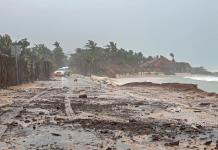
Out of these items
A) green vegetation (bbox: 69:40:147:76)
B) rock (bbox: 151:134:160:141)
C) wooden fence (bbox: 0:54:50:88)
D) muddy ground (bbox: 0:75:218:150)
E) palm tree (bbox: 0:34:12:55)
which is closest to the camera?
muddy ground (bbox: 0:75:218:150)

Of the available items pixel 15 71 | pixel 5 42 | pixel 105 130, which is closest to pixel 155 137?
pixel 105 130

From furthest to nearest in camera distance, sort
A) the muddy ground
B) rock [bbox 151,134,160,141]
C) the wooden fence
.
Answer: the wooden fence < rock [bbox 151,134,160,141] < the muddy ground

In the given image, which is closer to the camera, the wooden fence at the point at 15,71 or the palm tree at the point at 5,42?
the wooden fence at the point at 15,71

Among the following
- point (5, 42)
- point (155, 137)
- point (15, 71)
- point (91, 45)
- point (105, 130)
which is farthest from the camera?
point (91, 45)

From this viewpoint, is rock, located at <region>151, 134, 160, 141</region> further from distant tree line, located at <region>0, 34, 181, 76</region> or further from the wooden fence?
distant tree line, located at <region>0, 34, 181, 76</region>

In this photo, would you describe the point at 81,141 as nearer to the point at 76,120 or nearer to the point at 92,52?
the point at 76,120

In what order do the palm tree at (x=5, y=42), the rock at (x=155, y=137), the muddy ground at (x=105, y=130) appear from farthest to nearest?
1. the palm tree at (x=5, y=42)
2. the rock at (x=155, y=137)
3. the muddy ground at (x=105, y=130)

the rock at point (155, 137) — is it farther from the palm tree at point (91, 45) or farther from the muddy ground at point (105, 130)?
the palm tree at point (91, 45)

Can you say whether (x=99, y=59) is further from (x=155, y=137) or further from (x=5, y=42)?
(x=155, y=137)

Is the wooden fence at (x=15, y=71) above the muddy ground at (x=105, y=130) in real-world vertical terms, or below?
above

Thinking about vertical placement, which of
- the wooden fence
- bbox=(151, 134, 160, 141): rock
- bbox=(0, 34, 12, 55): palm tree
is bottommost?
bbox=(151, 134, 160, 141): rock

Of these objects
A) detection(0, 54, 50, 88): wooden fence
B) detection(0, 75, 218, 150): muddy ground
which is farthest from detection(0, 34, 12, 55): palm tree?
detection(0, 75, 218, 150): muddy ground

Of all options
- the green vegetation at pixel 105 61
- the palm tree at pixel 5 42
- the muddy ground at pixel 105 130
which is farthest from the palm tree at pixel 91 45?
the muddy ground at pixel 105 130

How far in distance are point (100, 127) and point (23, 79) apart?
34.8 meters
